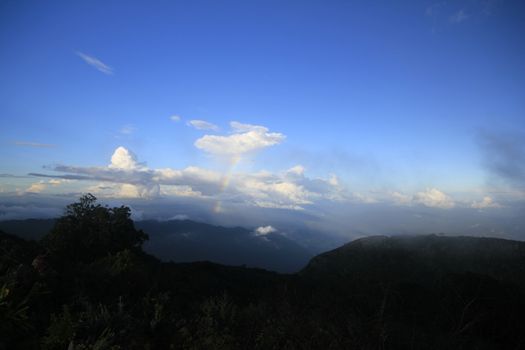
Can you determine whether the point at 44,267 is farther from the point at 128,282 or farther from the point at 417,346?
the point at 417,346

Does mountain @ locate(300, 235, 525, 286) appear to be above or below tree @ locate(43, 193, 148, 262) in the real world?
below

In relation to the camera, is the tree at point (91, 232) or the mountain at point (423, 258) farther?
the mountain at point (423, 258)

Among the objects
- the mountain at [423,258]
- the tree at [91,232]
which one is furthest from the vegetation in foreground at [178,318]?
the mountain at [423,258]

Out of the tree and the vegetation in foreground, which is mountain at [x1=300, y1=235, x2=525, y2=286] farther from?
the vegetation in foreground

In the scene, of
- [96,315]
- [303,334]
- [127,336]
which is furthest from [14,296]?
[303,334]

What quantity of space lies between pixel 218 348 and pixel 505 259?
380 feet

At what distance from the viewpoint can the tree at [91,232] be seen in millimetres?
35312

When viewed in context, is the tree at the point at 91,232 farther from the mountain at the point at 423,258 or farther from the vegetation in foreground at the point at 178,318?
the mountain at the point at 423,258

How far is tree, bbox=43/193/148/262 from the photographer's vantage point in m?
35.3

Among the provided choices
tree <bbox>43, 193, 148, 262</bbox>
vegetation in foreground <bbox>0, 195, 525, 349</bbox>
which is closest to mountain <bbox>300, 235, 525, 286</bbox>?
tree <bbox>43, 193, 148, 262</bbox>

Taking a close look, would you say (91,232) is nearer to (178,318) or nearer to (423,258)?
(178,318)

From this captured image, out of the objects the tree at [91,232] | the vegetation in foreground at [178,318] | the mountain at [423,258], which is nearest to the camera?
the vegetation in foreground at [178,318]

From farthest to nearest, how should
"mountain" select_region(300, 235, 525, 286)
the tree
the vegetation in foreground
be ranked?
"mountain" select_region(300, 235, 525, 286) → the tree → the vegetation in foreground

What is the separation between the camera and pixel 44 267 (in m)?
12.7
